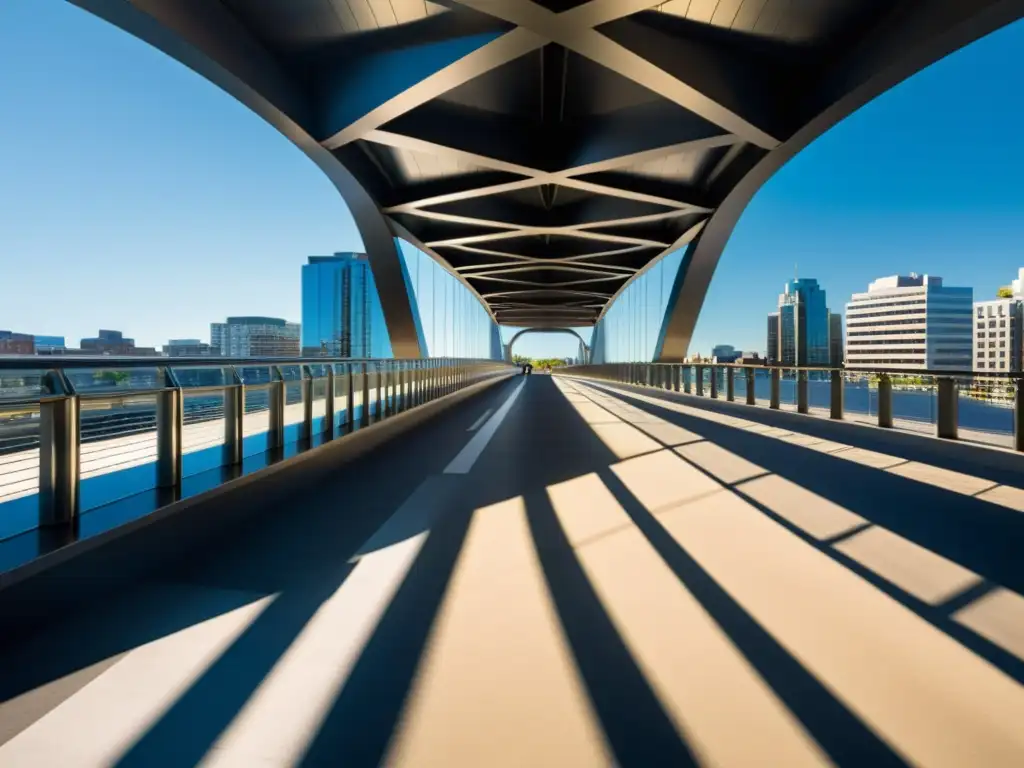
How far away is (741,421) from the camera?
11.0 m

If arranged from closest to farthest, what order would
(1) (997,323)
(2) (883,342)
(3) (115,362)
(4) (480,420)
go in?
1. (3) (115,362)
2. (4) (480,420)
3. (1) (997,323)
4. (2) (883,342)

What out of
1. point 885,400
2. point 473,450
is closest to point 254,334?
point 473,450

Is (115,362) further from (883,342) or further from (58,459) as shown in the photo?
(883,342)

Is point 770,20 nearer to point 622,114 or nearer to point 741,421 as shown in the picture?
point 622,114

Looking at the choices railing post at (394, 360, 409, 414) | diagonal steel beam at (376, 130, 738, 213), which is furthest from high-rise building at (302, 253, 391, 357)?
railing post at (394, 360, 409, 414)

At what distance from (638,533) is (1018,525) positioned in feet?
8.77

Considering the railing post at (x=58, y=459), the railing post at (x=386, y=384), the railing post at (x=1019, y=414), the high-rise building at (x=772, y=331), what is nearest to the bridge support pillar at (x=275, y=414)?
the railing post at (x=58, y=459)

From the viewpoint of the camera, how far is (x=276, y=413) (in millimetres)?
5910

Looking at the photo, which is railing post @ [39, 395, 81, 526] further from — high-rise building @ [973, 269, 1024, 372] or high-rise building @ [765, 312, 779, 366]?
high-rise building @ [765, 312, 779, 366]

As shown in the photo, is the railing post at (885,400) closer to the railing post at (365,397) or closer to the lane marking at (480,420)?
the lane marking at (480,420)

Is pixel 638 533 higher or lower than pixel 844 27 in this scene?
lower

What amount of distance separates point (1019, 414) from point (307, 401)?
8.16 m

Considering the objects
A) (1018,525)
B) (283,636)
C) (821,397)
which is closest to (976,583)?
(1018,525)

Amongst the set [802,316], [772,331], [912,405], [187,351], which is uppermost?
[772,331]
